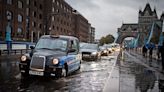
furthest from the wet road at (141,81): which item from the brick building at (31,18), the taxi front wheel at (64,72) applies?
the brick building at (31,18)

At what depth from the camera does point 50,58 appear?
10.5 metres

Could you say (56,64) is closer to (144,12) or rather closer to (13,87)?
(13,87)

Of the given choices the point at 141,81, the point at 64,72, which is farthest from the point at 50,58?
the point at 141,81

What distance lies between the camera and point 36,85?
30.8 feet

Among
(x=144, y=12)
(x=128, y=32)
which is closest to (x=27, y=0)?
(x=144, y=12)

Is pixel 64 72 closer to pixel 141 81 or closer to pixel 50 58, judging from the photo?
pixel 50 58

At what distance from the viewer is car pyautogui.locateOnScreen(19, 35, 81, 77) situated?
10.4m

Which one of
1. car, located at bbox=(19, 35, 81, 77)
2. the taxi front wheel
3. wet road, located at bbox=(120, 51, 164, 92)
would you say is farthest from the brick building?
the taxi front wheel

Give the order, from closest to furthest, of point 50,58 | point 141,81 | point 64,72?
1. point 50,58
2. point 64,72
3. point 141,81

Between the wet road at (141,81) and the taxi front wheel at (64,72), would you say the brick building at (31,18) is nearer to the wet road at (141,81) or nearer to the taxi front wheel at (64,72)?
the wet road at (141,81)

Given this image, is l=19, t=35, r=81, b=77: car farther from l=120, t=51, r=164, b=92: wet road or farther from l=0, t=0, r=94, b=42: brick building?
l=0, t=0, r=94, b=42: brick building

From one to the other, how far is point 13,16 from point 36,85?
52230 millimetres

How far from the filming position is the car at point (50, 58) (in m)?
10.4

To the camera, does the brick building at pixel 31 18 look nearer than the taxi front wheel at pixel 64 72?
No
